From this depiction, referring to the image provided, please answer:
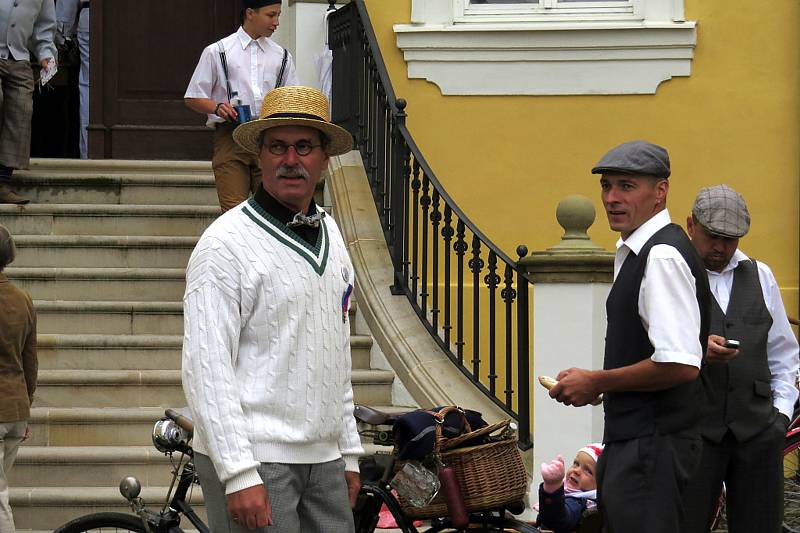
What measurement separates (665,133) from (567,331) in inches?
138

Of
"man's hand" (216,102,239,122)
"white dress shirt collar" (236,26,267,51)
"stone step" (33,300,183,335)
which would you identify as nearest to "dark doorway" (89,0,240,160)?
"white dress shirt collar" (236,26,267,51)

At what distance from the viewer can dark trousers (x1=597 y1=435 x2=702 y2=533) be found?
4.79 m

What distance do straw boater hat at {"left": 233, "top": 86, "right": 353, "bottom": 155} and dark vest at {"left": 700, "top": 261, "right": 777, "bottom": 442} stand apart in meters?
1.83

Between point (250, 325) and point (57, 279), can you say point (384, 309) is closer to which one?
point (57, 279)

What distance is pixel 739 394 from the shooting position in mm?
5816

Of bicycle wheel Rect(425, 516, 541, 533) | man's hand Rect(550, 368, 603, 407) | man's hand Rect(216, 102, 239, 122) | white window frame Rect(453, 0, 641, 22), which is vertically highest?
white window frame Rect(453, 0, 641, 22)

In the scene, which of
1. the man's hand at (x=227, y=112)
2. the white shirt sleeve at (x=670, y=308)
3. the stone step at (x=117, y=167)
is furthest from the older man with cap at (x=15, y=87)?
the white shirt sleeve at (x=670, y=308)

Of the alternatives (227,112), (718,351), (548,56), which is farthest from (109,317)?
(718,351)

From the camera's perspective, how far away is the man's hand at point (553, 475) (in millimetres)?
6008

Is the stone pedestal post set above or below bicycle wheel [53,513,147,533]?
above

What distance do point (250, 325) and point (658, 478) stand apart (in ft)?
4.58

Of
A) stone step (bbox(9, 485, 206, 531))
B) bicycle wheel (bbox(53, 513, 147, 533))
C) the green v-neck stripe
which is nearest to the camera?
the green v-neck stripe

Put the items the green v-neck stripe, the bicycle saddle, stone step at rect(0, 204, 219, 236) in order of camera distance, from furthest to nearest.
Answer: stone step at rect(0, 204, 219, 236)
the bicycle saddle
the green v-neck stripe

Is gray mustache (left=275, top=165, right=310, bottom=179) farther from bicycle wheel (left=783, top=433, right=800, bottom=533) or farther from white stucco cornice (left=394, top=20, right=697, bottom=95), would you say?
white stucco cornice (left=394, top=20, right=697, bottom=95)
